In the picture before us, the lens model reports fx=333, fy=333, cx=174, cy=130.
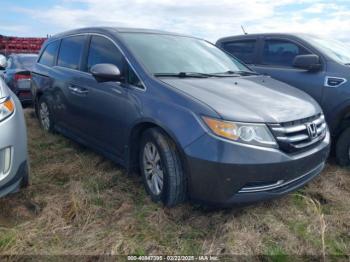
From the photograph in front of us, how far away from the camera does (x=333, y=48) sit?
4.41 meters

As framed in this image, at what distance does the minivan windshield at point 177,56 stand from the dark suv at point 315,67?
0.81 metres

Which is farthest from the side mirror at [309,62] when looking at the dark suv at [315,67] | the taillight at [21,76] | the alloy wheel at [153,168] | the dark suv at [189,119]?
the taillight at [21,76]

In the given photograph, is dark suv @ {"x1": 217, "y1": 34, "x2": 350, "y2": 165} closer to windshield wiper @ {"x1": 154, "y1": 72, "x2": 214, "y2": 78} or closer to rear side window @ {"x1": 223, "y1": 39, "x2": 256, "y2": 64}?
rear side window @ {"x1": 223, "y1": 39, "x2": 256, "y2": 64}

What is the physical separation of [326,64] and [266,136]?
7.04 ft

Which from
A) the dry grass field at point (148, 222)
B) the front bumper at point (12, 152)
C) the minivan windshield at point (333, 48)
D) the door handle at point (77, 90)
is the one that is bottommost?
the dry grass field at point (148, 222)

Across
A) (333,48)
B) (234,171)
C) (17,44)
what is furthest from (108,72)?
(17,44)

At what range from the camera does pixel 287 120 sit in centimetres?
257

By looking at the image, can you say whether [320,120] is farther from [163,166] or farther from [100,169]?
[100,169]

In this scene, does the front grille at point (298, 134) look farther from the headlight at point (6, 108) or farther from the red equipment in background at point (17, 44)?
the red equipment in background at point (17, 44)

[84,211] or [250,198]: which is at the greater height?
[250,198]

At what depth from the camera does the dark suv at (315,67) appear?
386 cm

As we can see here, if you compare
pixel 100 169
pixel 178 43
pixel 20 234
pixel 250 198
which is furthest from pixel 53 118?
pixel 250 198

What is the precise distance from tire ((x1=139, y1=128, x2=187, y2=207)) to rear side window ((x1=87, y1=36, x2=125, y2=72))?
825 millimetres

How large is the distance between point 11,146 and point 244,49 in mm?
3910
